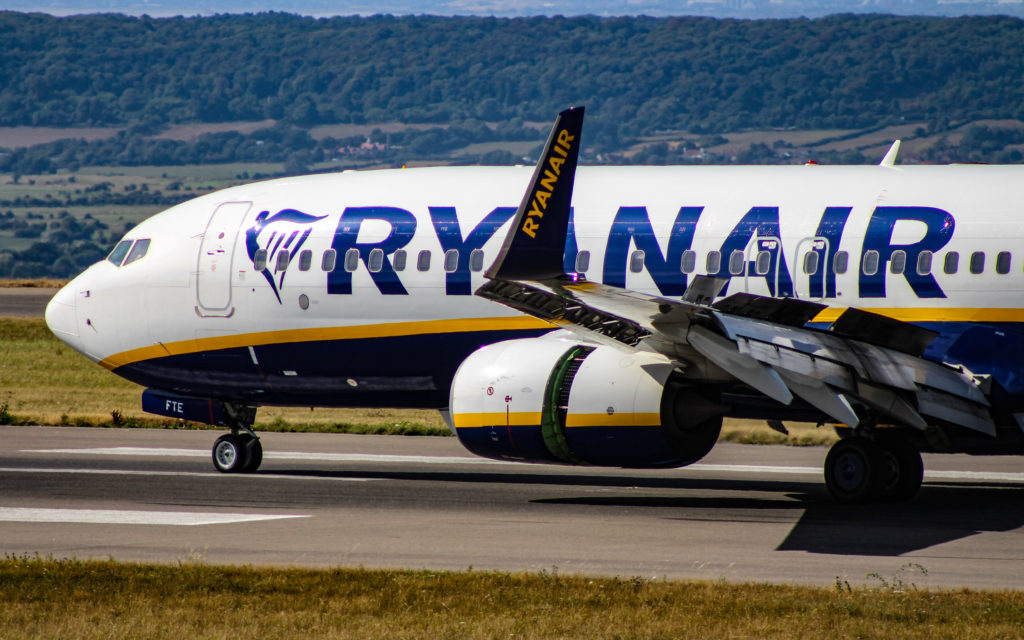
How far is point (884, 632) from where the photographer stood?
40.7 ft

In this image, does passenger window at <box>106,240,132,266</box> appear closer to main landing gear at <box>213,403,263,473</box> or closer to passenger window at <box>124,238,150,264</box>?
passenger window at <box>124,238,150,264</box>

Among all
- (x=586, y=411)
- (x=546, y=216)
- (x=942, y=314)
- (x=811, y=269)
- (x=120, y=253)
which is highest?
(x=546, y=216)

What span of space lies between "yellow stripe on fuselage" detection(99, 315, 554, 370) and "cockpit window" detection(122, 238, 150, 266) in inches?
57.3

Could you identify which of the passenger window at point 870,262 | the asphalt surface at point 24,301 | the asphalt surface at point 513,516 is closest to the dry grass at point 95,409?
the asphalt surface at point 513,516

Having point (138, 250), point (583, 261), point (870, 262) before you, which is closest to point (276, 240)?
point (138, 250)

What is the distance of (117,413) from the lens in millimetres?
31453

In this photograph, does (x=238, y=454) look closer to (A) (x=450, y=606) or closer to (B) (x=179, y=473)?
(B) (x=179, y=473)

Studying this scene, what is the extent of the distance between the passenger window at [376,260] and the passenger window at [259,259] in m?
1.81

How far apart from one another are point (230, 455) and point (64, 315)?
3544 mm

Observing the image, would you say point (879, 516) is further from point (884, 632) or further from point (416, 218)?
point (416, 218)

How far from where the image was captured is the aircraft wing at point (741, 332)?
16.2 metres

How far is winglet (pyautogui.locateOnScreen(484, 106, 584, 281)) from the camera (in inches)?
634

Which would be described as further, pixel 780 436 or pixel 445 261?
pixel 780 436

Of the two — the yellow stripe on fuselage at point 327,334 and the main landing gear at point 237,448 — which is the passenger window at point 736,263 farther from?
the main landing gear at point 237,448
